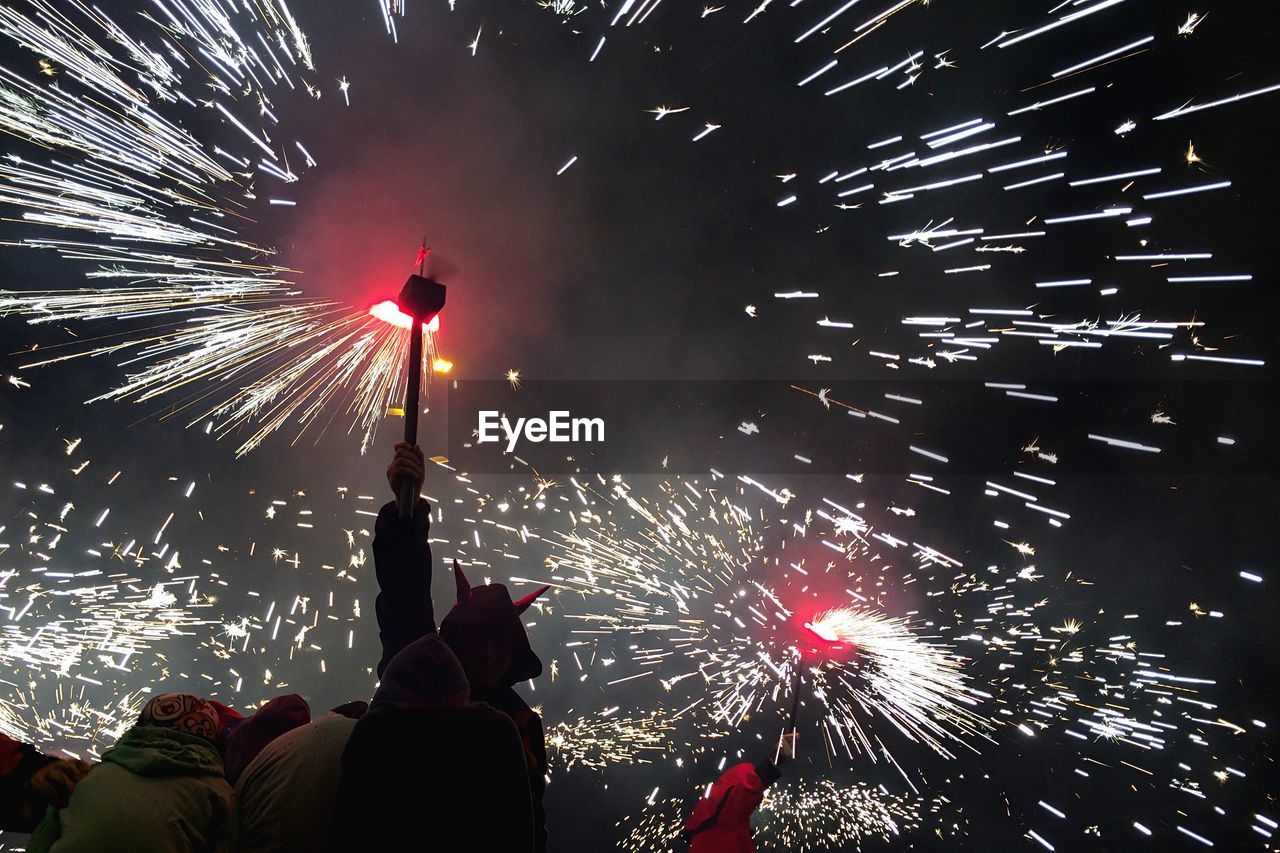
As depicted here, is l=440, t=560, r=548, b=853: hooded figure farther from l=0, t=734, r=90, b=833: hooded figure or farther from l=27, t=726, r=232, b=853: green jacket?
l=0, t=734, r=90, b=833: hooded figure

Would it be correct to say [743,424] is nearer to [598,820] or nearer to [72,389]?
[598,820]

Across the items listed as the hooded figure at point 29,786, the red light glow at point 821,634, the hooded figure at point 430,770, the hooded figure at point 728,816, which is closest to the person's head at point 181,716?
the hooded figure at point 29,786

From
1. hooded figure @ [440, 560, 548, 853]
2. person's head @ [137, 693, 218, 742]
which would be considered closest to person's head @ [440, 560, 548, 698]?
hooded figure @ [440, 560, 548, 853]

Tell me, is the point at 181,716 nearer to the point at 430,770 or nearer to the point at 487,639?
the point at 430,770

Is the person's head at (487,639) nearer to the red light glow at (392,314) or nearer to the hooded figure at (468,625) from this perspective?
the hooded figure at (468,625)

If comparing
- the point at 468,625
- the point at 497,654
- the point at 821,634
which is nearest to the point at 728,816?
the point at 497,654

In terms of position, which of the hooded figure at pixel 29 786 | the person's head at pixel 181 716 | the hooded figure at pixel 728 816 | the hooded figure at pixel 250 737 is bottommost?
the hooded figure at pixel 728 816
